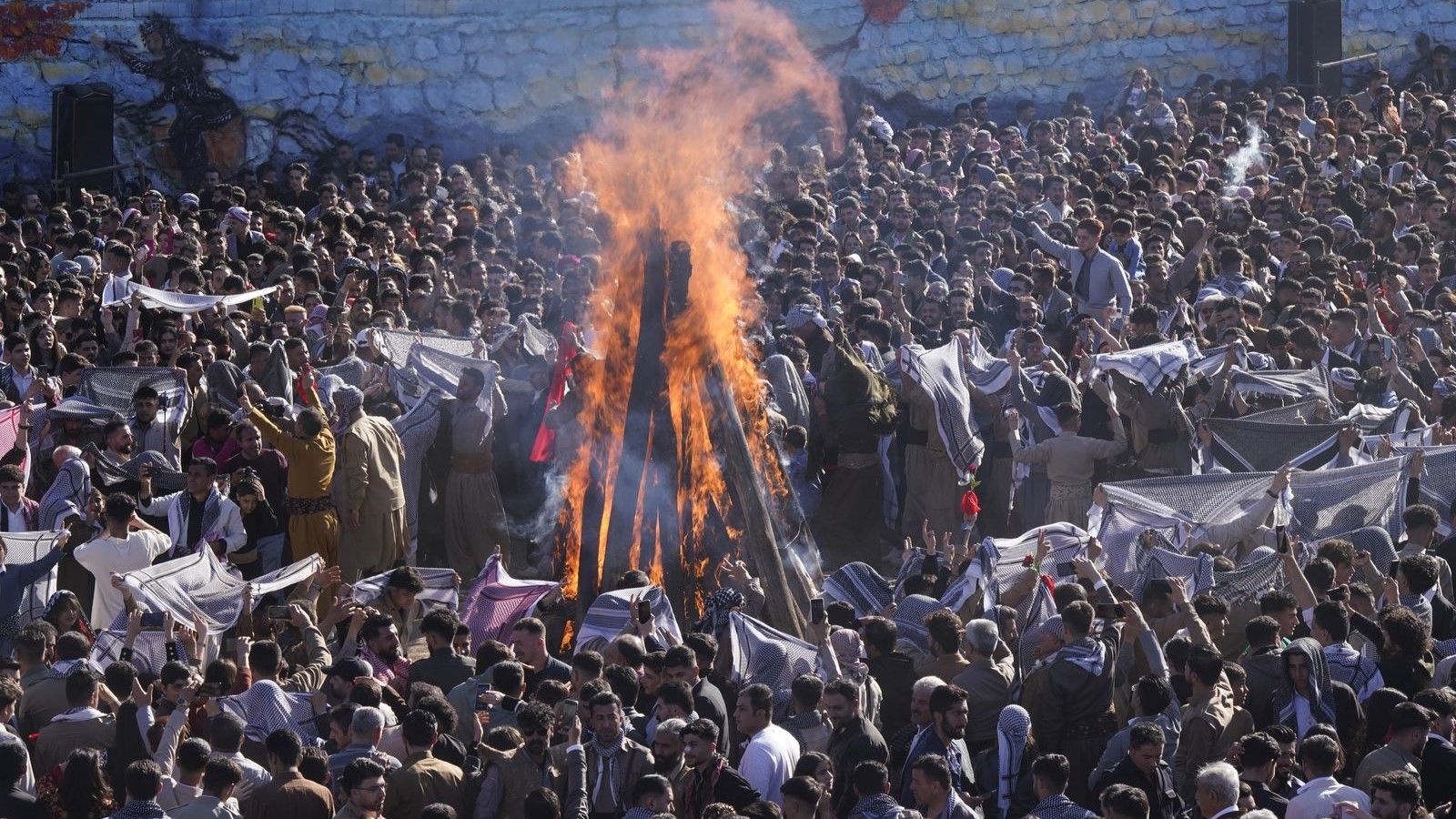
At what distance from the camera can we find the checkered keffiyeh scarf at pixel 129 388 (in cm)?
1334

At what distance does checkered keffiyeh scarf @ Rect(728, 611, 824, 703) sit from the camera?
9633mm

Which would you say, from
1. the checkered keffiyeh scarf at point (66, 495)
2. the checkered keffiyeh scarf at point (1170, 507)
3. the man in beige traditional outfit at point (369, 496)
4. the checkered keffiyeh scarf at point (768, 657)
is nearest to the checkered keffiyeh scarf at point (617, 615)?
the checkered keffiyeh scarf at point (768, 657)

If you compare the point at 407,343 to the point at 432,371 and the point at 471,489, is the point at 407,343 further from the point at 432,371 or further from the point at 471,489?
the point at 471,489

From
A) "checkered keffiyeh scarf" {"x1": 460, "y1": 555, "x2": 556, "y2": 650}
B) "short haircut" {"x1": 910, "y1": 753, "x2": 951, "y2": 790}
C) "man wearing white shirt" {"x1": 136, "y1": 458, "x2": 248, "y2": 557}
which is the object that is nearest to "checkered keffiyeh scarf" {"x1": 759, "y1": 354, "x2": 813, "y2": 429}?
"checkered keffiyeh scarf" {"x1": 460, "y1": 555, "x2": 556, "y2": 650}

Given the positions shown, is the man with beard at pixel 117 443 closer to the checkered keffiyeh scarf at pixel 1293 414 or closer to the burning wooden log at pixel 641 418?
the burning wooden log at pixel 641 418

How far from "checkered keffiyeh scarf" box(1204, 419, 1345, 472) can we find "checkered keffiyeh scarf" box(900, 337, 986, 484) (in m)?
1.67

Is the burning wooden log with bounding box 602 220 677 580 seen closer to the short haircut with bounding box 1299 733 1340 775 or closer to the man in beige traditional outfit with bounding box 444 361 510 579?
the man in beige traditional outfit with bounding box 444 361 510 579

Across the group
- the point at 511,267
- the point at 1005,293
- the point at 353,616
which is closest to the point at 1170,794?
the point at 353,616

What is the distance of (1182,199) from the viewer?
19.6 metres

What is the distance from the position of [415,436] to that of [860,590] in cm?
411

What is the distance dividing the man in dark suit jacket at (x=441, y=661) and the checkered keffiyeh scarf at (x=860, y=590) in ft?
7.41

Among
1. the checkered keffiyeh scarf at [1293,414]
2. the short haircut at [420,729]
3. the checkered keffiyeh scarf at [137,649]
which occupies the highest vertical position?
the checkered keffiyeh scarf at [1293,414]

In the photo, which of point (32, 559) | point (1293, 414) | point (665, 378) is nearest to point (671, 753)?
point (665, 378)

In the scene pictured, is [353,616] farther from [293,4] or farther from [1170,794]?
[293,4]
